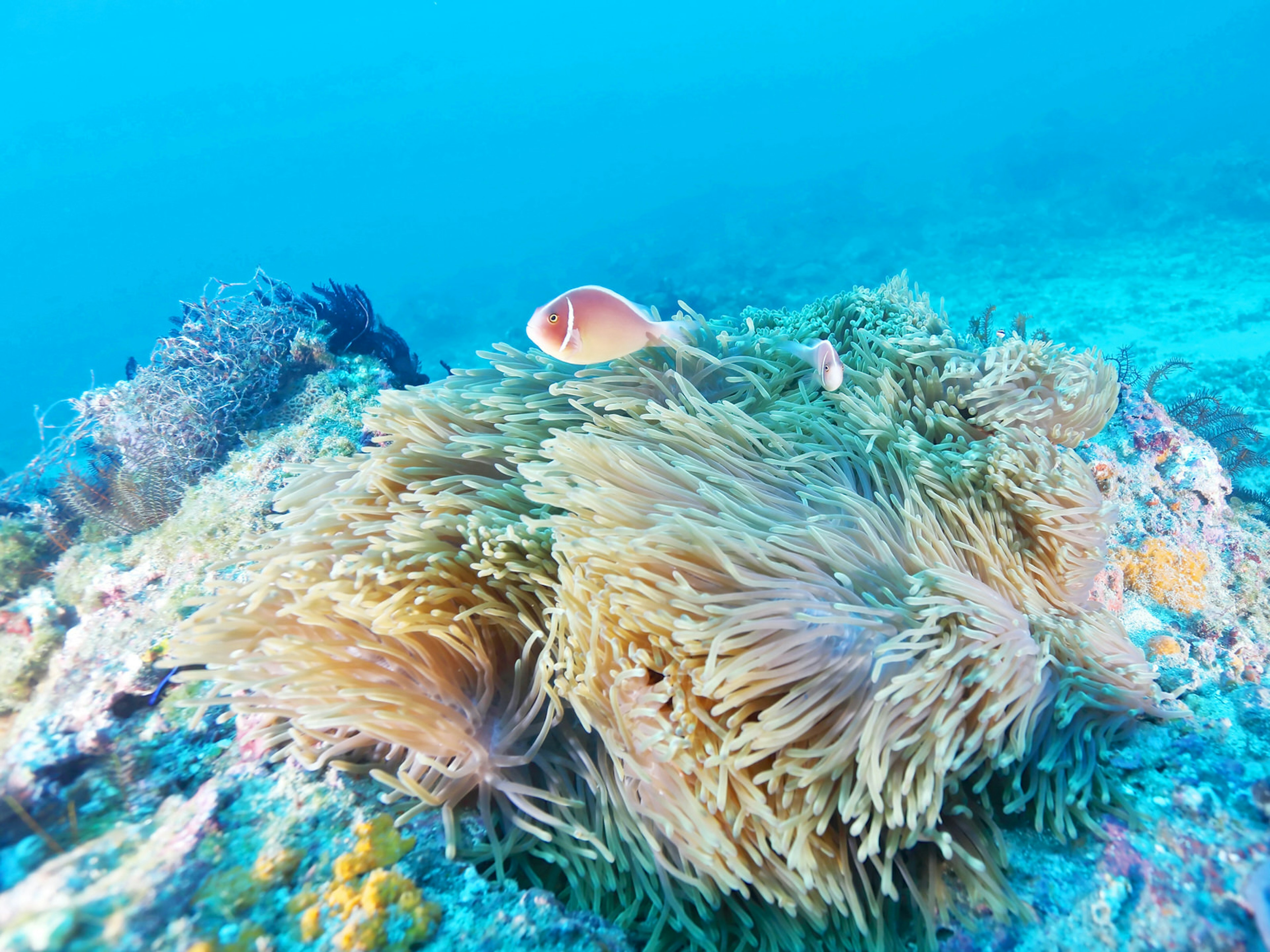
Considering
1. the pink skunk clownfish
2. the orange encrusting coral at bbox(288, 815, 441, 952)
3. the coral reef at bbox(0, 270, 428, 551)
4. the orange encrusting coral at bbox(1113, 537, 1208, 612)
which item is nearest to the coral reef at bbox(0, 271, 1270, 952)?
the orange encrusting coral at bbox(288, 815, 441, 952)

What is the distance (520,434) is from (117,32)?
10847 centimetres

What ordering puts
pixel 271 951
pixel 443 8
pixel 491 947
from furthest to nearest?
pixel 443 8 < pixel 491 947 < pixel 271 951

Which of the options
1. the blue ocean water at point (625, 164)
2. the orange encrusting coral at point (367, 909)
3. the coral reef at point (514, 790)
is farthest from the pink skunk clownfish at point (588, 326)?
the blue ocean water at point (625, 164)

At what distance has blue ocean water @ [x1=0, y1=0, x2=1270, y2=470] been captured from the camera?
17891 mm

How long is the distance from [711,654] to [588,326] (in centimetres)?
123

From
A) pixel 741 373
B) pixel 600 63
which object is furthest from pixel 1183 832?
pixel 600 63

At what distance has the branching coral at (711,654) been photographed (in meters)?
1.42

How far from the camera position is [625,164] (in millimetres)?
50125

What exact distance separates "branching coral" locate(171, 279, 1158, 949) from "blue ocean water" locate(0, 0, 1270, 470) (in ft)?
30.1

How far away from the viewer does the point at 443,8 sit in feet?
271

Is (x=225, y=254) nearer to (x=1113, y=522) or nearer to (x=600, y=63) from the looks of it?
(x=600, y=63)

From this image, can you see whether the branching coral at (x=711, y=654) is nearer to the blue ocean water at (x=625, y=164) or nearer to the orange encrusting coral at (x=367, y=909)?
the orange encrusting coral at (x=367, y=909)

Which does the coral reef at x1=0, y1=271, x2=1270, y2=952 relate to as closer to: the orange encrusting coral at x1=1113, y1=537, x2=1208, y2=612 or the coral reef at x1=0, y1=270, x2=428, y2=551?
the orange encrusting coral at x1=1113, y1=537, x2=1208, y2=612

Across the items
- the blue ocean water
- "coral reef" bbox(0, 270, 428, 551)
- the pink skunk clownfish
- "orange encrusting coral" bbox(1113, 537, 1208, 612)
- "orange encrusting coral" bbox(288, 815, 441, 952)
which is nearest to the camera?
"orange encrusting coral" bbox(288, 815, 441, 952)
